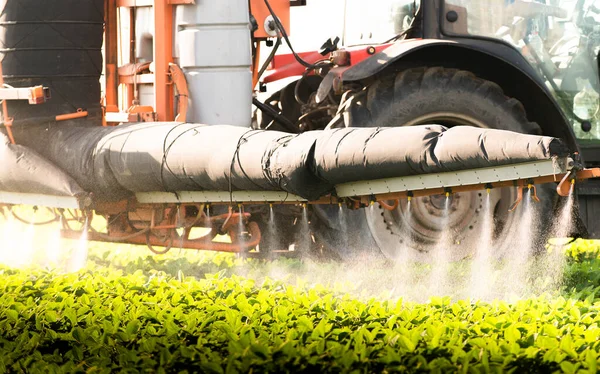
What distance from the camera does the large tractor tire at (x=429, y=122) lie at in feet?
22.3

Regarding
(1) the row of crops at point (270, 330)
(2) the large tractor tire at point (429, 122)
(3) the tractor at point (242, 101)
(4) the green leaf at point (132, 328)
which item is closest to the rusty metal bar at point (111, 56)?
(3) the tractor at point (242, 101)

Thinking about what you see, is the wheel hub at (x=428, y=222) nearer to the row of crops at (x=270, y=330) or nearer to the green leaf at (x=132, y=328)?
the row of crops at (x=270, y=330)

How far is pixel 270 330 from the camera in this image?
4.45m

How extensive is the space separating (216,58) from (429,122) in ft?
4.80

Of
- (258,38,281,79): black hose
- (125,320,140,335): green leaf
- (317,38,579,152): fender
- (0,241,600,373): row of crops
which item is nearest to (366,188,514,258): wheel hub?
(317,38,579,152): fender

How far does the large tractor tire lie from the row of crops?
0.96 meters

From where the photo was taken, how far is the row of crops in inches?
153

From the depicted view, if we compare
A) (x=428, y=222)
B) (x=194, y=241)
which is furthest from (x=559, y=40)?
(x=194, y=241)

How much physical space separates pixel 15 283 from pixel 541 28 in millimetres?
3977

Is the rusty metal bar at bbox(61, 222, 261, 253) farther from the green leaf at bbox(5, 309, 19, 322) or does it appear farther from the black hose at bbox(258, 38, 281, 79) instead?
the green leaf at bbox(5, 309, 19, 322)

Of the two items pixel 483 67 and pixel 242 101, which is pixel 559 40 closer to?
pixel 483 67

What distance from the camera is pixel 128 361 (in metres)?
4.08

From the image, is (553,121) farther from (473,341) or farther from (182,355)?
(182,355)

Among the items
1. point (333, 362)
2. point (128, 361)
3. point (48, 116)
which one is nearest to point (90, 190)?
point (48, 116)
